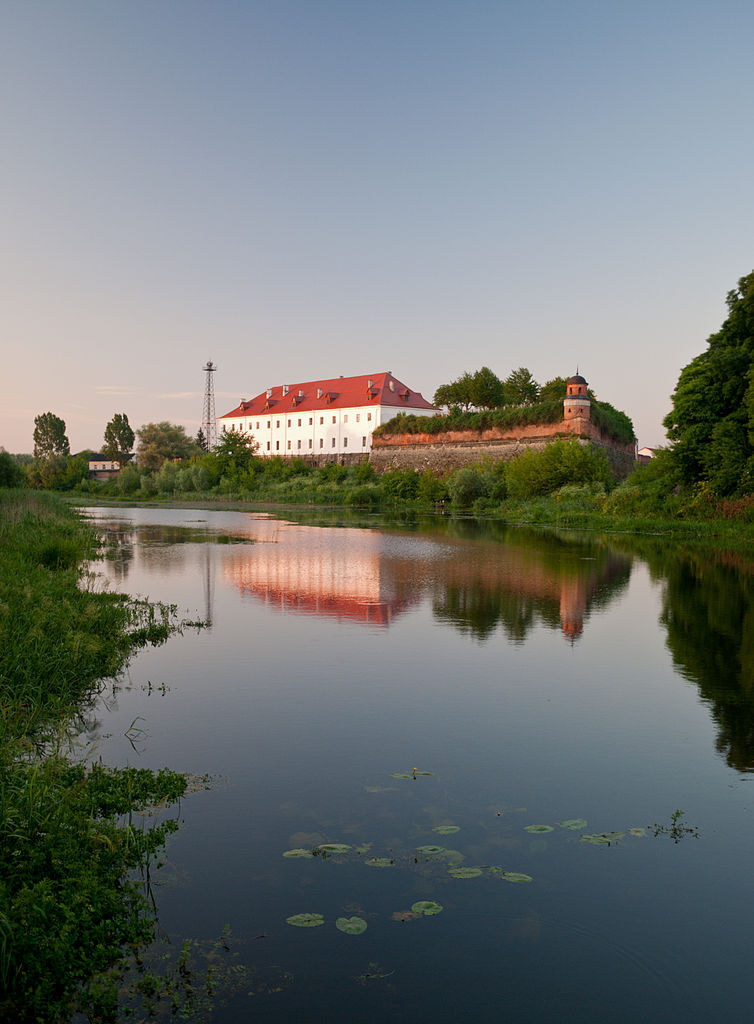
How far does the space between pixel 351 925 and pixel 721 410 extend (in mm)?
34457

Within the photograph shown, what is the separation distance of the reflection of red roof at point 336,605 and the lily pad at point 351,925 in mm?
8764

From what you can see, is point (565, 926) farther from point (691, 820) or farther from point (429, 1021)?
point (691, 820)

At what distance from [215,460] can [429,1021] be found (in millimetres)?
87012

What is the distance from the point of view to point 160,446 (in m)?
97.2

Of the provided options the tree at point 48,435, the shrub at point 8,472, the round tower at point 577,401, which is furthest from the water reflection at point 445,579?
the tree at point 48,435

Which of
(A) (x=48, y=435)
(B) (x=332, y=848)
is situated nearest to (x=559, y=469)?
(B) (x=332, y=848)

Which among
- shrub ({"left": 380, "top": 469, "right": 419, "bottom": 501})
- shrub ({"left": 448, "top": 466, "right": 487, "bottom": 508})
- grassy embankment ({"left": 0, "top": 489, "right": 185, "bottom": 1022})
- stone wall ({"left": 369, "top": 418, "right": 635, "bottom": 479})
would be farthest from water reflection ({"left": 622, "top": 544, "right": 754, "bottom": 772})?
shrub ({"left": 380, "top": 469, "right": 419, "bottom": 501})

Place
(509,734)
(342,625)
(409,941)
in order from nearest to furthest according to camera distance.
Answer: (409,941)
(509,734)
(342,625)

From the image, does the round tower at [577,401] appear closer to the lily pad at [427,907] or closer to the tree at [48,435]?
the lily pad at [427,907]

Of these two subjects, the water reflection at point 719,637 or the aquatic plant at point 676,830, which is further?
the water reflection at point 719,637

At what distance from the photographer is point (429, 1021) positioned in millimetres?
3357

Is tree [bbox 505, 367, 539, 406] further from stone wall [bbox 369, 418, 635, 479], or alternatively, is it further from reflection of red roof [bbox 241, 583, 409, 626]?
reflection of red roof [bbox 241, 583, 409, 626]

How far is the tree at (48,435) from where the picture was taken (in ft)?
331

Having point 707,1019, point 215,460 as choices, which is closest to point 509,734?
point 707,1019
